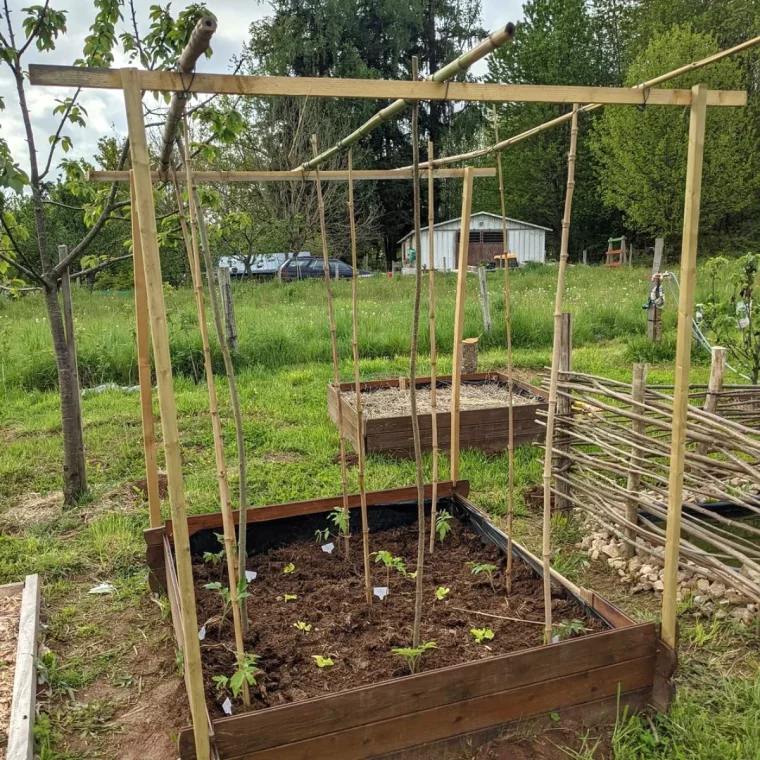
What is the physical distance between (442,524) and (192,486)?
2.12 metres

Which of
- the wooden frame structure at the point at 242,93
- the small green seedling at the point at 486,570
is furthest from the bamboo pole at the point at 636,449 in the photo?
the wooden frame structure at the point at 242,93

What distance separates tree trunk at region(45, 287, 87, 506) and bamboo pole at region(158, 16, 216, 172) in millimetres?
2422

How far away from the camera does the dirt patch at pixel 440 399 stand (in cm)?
564

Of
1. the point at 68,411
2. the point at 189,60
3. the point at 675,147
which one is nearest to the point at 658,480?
the point at 189,60

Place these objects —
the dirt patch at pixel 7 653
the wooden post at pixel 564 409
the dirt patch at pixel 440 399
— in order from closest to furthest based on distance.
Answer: the dirt patch at pixel 7 653, the wooden post at pixel 564 409, the dirt patch at pixel 440 399

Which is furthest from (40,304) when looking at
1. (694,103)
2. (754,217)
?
Answer: (754,217)

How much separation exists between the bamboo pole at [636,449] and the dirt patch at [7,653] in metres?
3.00

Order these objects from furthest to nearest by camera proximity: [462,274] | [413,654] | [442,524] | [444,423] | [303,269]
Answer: [303,269] < [444,423] < [442,524] < [462,274] < [413,654]

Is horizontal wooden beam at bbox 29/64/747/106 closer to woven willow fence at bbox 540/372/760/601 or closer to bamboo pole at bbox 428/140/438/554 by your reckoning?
bamboo pole at bbox 428/140/438/554

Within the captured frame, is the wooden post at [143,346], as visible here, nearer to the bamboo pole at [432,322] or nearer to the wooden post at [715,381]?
the bamboo pole at [432,322]

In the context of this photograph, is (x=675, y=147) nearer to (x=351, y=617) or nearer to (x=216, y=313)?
(x=351, y=617)

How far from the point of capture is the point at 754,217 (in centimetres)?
2423

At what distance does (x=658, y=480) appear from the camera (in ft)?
11.5

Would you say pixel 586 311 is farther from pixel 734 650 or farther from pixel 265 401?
pixel 734 650
